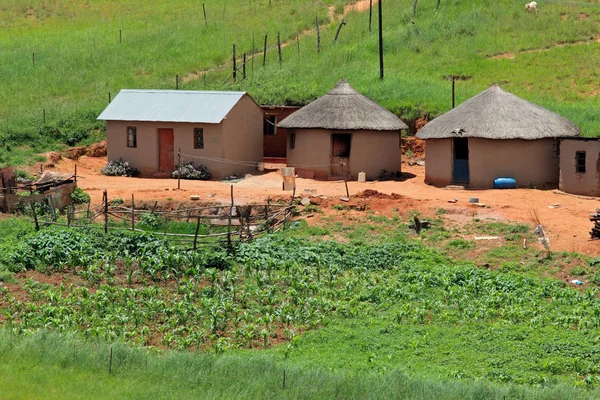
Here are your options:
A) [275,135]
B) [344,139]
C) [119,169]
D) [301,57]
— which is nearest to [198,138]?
[119,169]

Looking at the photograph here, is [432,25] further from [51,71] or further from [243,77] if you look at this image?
[51,71]

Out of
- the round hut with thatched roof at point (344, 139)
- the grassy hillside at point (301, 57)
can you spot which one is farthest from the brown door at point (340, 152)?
the grassy hillside at point (301, 57)

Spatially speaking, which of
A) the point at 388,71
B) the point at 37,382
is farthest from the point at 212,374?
the point at 388,71

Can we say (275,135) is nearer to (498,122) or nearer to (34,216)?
(498,122)

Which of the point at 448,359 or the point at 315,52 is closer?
the point at 448,359

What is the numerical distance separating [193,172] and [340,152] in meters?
4.90

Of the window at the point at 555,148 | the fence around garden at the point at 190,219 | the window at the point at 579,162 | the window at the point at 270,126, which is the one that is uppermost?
the window at the point at 270,126

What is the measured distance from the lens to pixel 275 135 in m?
40.3

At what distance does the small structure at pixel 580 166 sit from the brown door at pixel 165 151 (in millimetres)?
12778

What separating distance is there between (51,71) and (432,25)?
17.8m

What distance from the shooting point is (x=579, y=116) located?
1492 inches

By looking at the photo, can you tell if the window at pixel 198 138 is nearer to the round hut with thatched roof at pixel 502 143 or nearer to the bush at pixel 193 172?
the bush at pixel 193 172

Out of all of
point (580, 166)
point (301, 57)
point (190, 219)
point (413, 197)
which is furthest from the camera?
point (301, 57)

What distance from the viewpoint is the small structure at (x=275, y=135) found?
40.1 metres
